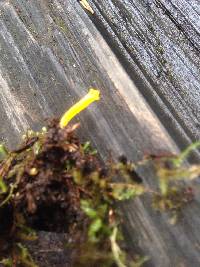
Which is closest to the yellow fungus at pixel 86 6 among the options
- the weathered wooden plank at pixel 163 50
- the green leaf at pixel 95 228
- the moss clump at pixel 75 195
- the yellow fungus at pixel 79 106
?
the weathered wooden plank at pixel 163 50

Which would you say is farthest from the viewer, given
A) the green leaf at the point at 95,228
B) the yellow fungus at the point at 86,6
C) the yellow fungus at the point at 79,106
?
the yellow fungus at the point at 86,6

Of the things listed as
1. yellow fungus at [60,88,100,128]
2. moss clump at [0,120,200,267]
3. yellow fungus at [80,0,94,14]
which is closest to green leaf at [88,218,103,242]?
moss clump at [0,120,200,267]

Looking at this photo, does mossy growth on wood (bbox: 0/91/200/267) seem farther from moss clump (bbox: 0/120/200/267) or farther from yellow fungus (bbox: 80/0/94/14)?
yellow fungus (bbox: 80/0/94/14)

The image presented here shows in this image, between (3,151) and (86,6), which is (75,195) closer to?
(3,151)

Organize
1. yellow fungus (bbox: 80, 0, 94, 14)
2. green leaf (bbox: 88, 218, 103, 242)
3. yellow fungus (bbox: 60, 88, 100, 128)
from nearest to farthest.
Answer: green leaf (bbox: 88, 218, 103, 242) < yellow fungus (bbox: 60, 88, 100, 128) < yellow fungus (bbox: 80, 0, 94, 14)

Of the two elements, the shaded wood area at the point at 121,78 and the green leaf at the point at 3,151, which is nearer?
the shaded wood area at the point at 121,78

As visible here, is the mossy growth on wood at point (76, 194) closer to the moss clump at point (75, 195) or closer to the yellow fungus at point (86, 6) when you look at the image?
the moss clump at point (75, 195)

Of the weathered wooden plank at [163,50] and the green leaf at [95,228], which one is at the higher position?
the weathered wooden plank at [163,50]
